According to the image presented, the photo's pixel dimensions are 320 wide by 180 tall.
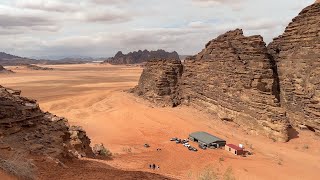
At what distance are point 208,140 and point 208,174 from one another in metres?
7.14

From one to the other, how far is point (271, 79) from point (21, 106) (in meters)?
19.2

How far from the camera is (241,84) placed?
2783 cm

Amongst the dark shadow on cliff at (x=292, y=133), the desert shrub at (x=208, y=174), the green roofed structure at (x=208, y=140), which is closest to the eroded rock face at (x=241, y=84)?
the dark shadow on cliff at (x=292, y=133)

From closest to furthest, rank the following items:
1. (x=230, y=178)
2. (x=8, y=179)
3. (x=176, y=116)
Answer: (x=8, y=179), (x=230, y=178), (x=176, y=116)

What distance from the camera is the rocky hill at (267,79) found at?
Result: 987 inches

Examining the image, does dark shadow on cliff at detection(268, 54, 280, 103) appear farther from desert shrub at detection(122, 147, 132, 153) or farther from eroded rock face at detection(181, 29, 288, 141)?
desert shrub at detection(122, 147, 132, 153)

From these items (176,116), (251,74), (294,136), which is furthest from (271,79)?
(176,116)

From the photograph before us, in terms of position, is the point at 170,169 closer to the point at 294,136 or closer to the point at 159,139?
the point at 159,139

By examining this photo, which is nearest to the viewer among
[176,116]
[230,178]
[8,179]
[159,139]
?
[8,179]

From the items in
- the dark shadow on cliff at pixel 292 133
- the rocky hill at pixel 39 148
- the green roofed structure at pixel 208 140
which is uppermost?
the rocky hill at pixel 39 148

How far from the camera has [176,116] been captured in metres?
32.7

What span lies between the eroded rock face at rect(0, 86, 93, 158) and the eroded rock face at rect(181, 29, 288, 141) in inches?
553

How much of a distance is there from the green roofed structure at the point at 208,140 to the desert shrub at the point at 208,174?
453cm

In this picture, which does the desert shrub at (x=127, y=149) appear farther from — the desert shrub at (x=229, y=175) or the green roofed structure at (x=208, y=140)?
the desert shrub at (x=229, y=175)
